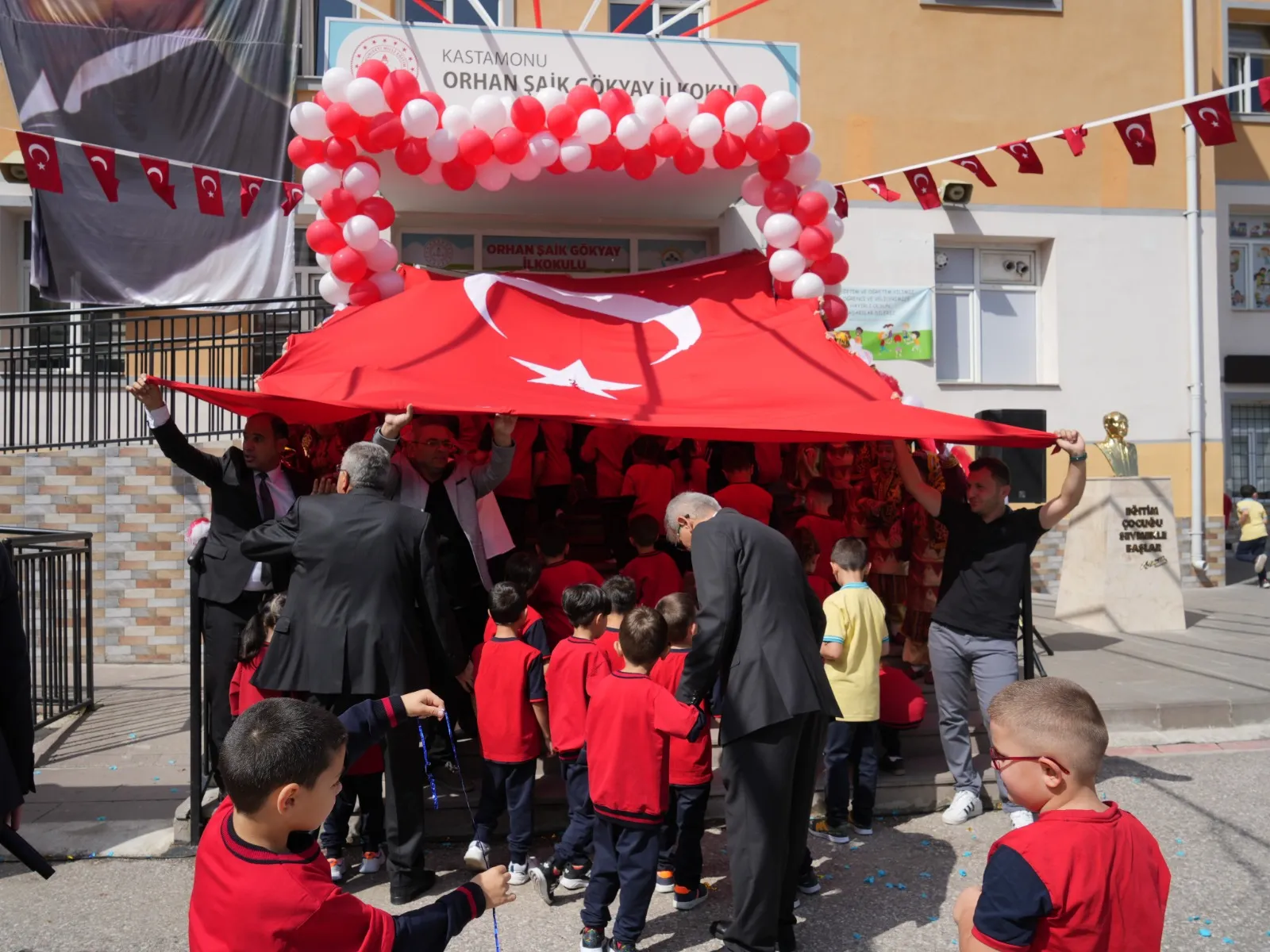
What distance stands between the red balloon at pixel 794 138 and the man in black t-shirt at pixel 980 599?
2456 millimetres

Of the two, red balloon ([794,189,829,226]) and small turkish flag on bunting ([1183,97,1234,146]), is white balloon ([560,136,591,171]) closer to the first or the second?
red balloon ([794,189,829,226])

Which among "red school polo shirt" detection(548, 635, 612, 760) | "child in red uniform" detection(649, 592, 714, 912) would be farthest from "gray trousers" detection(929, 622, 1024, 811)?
"red school polo shirt" detection(548, 635, 612, 760)

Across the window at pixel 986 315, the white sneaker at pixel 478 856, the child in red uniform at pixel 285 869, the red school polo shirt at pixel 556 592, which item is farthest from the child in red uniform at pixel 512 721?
the window at pixel 986 315

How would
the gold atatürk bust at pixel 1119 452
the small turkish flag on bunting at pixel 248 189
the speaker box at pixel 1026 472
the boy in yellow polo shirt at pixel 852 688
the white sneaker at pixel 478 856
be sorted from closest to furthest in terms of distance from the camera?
the white sneaker at pixel 478 856 → the boy in yellow polo shirt at pixel 852 688 → the small turkish flag on bunting at pixel 248 189 → the speaker box at pixel 1026 472 → the gold atatürk bust at pixel 1119 452

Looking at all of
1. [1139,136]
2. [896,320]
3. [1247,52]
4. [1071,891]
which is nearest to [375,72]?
[1139,136]

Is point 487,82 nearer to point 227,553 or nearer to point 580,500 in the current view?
point 580,500

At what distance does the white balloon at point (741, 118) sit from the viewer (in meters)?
5.90

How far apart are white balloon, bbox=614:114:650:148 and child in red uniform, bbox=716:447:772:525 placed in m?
2.02

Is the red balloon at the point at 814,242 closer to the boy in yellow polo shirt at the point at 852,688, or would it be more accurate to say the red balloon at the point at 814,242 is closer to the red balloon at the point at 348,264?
the boy in yellow polo shirt at the point at 852,688

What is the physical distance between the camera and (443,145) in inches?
226

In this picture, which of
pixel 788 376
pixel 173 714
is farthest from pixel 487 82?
pixel 173 714

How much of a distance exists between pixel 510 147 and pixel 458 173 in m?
0.40

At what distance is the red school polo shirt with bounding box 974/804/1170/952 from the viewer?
1.80 meters

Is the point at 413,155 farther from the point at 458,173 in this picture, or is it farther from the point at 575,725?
the point at 575,725
